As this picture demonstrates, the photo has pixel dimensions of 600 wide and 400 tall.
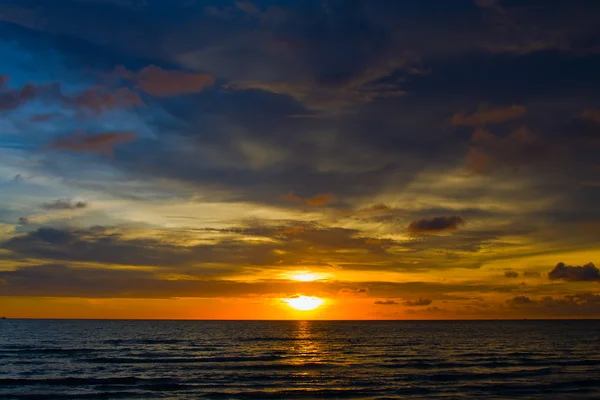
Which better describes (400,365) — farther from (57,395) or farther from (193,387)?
(57,395)

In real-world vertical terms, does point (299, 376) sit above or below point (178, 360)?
above

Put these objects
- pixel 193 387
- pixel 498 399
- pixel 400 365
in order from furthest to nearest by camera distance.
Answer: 1. pixel 400 365
2. pixel 193 387
3. pixel 498 399

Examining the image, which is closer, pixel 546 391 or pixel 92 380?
pixel 546 391

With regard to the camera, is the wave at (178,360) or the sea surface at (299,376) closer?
the sea surface at (299,376)

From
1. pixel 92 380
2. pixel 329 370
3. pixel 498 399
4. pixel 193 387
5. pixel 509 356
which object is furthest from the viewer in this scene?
pixel 509 356

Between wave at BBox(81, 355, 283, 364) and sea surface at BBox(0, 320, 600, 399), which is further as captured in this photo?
wave at BBox(81, 355, 283, 364)

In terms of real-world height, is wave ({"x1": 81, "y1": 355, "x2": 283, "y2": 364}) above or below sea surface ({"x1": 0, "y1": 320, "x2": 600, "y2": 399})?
below

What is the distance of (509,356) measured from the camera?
232 ft

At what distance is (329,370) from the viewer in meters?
55.8

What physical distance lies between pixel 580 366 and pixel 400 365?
20743 millimetres

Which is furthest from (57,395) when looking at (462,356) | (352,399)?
(462,356)

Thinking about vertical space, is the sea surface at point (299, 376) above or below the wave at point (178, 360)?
above

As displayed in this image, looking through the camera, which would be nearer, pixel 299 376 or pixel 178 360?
pixel 299 376

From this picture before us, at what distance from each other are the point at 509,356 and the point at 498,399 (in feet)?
116
